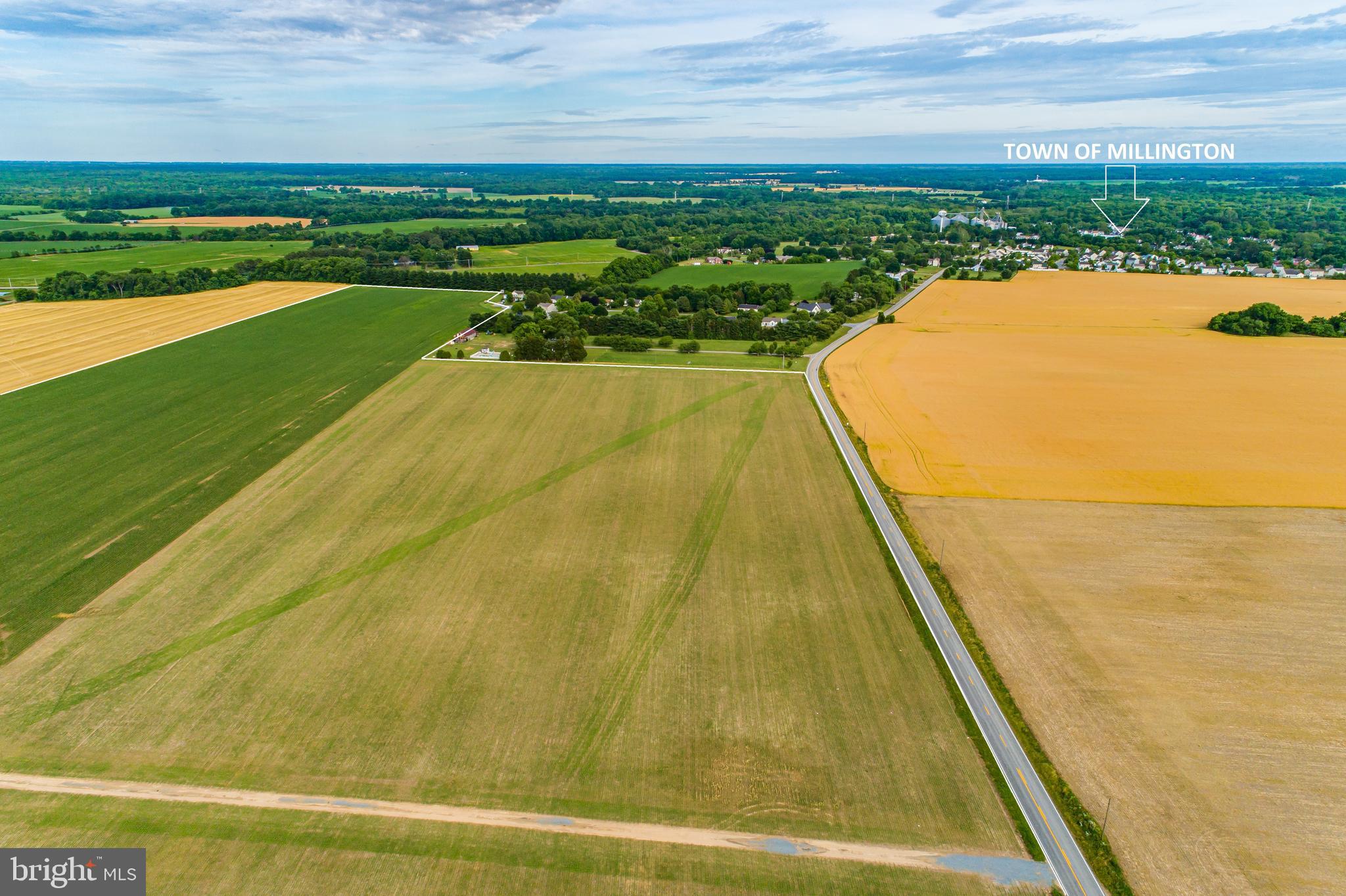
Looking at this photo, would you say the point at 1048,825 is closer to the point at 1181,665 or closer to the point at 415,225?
the point at 1181,665

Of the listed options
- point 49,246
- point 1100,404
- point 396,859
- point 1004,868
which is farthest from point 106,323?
point 1100,404

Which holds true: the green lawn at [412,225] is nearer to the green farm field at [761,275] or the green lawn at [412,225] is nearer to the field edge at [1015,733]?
the green farm field at [761,275]

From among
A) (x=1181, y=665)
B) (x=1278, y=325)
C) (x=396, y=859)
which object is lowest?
(x=396, y=859)

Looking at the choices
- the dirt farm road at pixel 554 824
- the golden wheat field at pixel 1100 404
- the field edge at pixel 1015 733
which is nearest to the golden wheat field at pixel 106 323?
the dirt farm road at pixel 554 824

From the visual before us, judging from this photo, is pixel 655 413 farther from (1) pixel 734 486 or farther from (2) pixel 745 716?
(2) pixel 745 716

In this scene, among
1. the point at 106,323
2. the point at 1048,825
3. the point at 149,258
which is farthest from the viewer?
the point at 149,258
